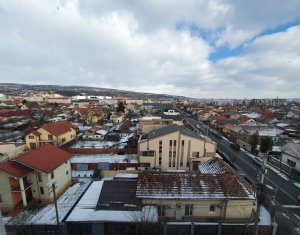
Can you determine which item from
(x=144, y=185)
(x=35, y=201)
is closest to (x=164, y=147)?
(x=144, y=185)

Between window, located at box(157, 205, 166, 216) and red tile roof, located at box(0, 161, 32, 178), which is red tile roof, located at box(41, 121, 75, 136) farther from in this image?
window, located at box(157, 205, 166, 216)

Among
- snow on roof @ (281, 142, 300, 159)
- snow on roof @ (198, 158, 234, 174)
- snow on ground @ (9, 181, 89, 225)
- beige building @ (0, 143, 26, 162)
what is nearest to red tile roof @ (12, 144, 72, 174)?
snow on ground @ (9, 181, 89, 225)

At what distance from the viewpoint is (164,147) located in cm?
2631

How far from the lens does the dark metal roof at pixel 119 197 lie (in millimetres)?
15312

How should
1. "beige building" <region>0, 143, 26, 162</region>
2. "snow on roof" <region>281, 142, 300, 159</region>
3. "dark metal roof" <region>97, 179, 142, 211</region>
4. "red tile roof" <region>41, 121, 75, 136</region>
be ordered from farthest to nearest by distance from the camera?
"red tile roof" <region>41, 121, 75, 136</region>, "beige building" <region>0, 143, 26, 162</region>, "snow on roof" <region>281, 142, 300, 159</region>, "dark metal roof" <region>97, 179, 142, 211</region>

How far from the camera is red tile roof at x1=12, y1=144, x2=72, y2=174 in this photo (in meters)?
17.5

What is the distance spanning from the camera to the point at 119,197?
1634cm

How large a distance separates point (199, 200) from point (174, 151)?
11.2 m

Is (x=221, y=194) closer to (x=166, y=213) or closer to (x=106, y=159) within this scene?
(x=166, y=213)

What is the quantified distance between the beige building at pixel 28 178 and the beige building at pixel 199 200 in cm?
956

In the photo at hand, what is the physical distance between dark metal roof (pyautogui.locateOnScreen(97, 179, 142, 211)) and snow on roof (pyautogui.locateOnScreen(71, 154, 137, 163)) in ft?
32.1

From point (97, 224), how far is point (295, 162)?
2839 cm

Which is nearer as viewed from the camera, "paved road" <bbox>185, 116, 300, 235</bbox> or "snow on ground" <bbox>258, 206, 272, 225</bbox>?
"snow on ground" <bbox>258, 206, 272, 225</bbox>

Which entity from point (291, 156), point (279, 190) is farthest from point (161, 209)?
point (291, 156)
